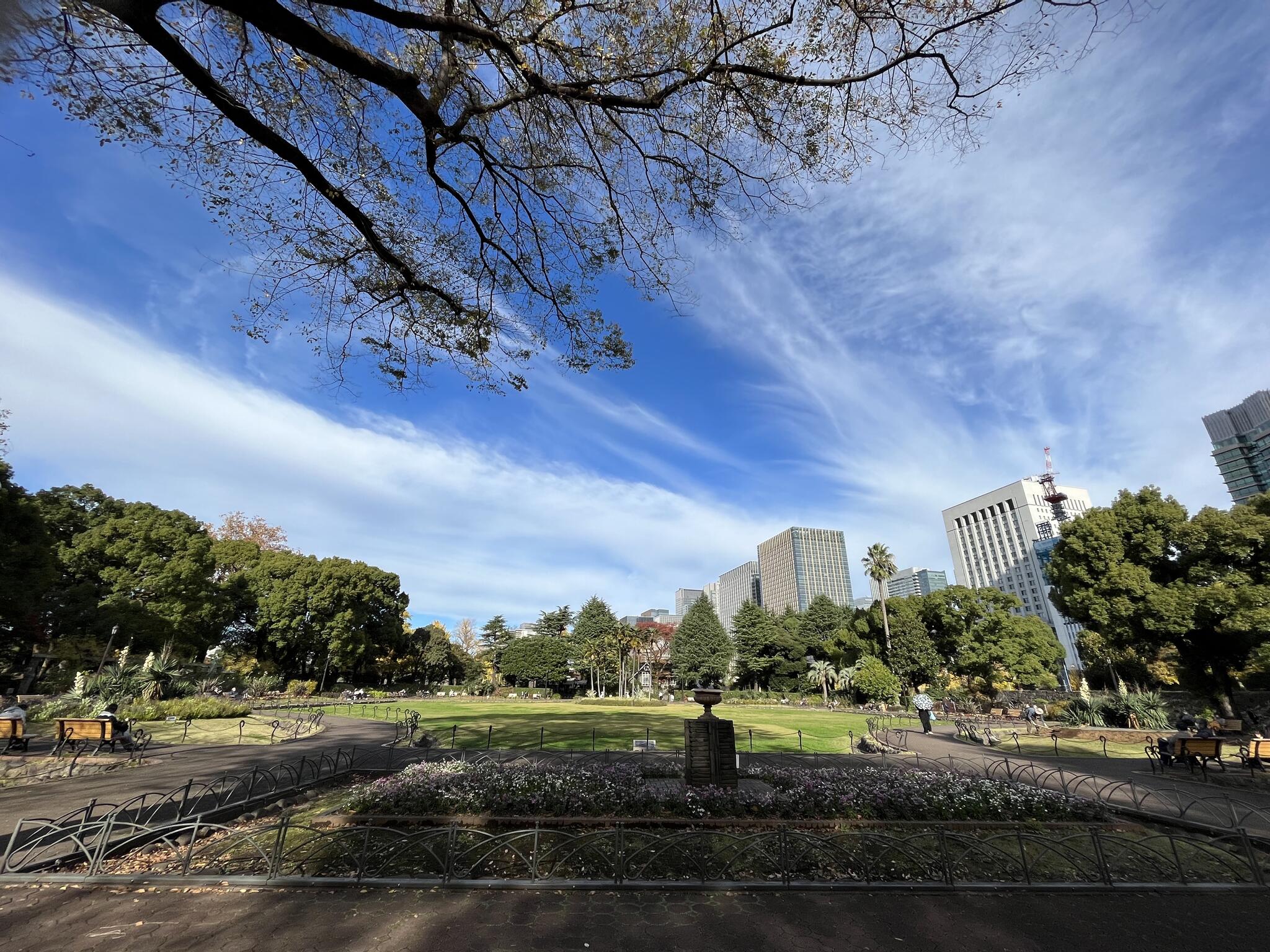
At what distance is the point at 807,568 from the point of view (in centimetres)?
16738

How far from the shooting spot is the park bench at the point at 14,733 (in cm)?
1281

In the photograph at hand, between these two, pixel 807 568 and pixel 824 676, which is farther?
pixel 807 568

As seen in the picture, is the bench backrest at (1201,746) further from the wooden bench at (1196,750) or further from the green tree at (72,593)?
the green tree at (72,593)

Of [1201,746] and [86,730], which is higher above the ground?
[86,730]

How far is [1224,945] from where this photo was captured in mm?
4812

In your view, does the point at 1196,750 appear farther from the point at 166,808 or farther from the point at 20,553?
the point at 20,553

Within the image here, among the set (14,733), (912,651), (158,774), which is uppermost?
(912,651)

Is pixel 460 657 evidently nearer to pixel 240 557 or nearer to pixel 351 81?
pixel 240 557

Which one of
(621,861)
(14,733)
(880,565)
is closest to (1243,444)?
(880,565)

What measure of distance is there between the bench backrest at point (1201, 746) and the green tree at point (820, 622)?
53.0 meters

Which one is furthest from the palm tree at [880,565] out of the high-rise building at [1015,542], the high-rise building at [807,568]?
the high-rise building at [807,568]

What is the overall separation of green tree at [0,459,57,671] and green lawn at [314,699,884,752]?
51.5 ft

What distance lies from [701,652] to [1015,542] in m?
112

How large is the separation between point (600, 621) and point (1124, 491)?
53258mm
